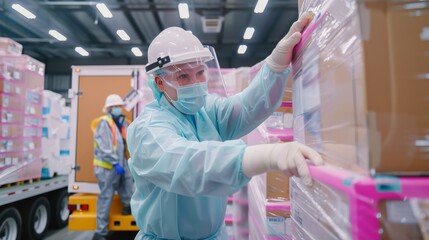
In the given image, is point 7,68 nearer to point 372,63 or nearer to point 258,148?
point 258,148

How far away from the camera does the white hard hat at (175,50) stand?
5.50 feet

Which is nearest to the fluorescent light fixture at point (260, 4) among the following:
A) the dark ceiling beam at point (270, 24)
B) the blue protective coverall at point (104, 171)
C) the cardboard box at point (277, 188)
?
the dark ceiling beam at point (270, 24)

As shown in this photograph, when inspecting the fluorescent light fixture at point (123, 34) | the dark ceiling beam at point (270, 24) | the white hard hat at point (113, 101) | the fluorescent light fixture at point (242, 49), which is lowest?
the white hard hat at point (113, 101)

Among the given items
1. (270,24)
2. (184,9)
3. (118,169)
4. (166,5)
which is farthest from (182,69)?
(270,24)

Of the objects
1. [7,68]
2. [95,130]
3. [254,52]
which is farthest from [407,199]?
[254,52]

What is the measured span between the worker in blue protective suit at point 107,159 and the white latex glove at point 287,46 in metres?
3.37

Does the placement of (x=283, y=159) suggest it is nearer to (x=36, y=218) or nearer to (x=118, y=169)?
(x=118, y=169)

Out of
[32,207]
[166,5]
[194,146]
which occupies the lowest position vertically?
[32,207]

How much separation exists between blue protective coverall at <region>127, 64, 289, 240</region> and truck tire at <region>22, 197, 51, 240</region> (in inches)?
166

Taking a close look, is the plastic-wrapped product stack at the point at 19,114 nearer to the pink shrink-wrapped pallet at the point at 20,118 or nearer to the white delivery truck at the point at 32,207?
the pink shrink-wrapped pallet at the point at 20,118

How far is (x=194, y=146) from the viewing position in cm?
120

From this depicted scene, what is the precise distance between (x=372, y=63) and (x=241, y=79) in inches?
111

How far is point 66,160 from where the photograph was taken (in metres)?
6.48

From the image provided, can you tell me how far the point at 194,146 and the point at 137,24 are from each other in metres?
9.26
